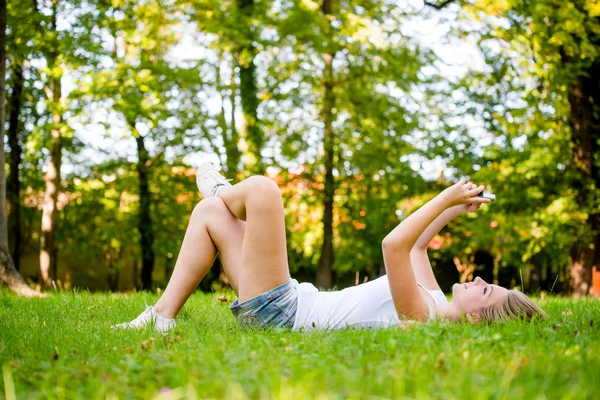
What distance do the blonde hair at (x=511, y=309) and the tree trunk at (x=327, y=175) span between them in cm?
1273

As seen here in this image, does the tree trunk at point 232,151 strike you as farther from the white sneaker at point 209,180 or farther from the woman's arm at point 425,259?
the woman's arm at point 425,259

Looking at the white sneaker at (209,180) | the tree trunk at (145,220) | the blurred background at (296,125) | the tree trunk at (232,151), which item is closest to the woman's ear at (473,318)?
the white sneaker at (209,180)

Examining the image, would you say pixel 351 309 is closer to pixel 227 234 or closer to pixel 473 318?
pixel 473 318

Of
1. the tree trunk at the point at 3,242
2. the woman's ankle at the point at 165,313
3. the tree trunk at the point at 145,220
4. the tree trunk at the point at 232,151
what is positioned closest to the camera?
the woman's ankle at the point at 165,313

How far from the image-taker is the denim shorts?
158 inches

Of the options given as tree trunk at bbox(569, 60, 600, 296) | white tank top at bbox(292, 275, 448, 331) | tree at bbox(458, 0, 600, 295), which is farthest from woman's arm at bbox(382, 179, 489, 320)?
tree trunk at bbox(569, 60, 600, 296)

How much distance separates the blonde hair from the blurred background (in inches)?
356

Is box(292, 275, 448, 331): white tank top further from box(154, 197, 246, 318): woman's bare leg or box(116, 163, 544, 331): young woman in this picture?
box(154, 197, 246, 318): woman's bare leg

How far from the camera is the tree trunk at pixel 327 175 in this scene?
1673 cm

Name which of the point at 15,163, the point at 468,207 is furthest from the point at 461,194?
the point at 15,163

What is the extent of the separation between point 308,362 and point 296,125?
1489 cm

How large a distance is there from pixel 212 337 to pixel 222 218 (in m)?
0.93

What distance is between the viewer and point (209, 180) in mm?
4492

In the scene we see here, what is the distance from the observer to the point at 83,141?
57.4 feet
